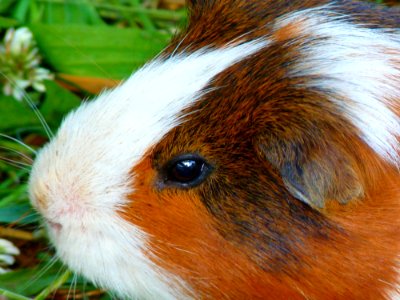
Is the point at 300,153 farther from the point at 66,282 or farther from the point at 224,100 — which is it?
the point at 66,282

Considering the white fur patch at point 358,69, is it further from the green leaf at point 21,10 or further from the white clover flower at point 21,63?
the green leaf at point 21,10

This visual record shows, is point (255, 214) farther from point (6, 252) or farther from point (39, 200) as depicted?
point (6, 252)

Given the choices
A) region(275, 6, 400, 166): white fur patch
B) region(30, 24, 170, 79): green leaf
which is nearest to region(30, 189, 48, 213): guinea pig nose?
region(275, 6, 400, 166): white fur patch

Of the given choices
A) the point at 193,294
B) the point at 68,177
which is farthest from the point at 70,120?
the point at 193,294

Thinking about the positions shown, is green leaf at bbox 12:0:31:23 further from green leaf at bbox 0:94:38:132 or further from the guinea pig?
the guinea pig

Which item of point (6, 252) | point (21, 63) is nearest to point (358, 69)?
point (6, 252)
